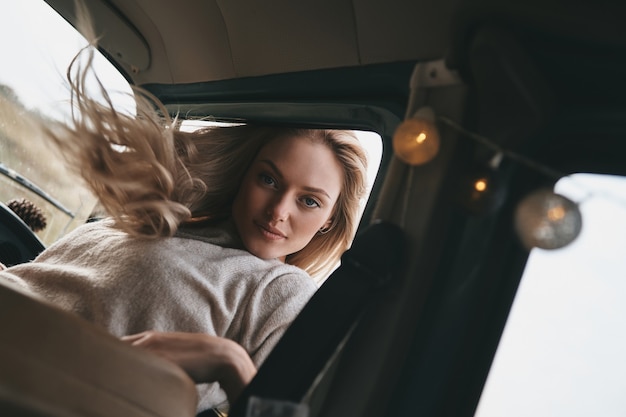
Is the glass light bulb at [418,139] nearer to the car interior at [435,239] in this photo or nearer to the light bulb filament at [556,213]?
the car interior at [435,239]

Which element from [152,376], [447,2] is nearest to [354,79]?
[447,2]

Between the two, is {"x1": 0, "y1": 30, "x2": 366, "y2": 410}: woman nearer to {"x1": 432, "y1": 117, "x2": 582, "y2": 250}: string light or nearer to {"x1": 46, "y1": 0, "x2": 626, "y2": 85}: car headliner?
{"x1": 46, "y1": 0, "x2": 626, "y2": 85}: car headliner

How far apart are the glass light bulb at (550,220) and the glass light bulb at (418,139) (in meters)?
0.15

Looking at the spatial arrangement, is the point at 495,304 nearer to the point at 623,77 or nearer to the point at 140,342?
the point at 623,77

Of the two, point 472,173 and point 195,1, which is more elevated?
point 195,1

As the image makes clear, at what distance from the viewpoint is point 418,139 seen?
845 millimetres

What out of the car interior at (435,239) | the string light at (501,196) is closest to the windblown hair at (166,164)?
the car interior at (435,239)

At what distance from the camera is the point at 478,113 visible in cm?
80

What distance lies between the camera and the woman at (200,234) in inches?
46.9

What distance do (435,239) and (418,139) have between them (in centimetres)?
14

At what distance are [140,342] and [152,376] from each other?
1.23 feet

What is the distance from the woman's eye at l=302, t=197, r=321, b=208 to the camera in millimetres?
1424

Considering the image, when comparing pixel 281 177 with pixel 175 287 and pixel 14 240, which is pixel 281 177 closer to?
pixel 175 287

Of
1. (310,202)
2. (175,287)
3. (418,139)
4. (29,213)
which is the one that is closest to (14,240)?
(29,213)
